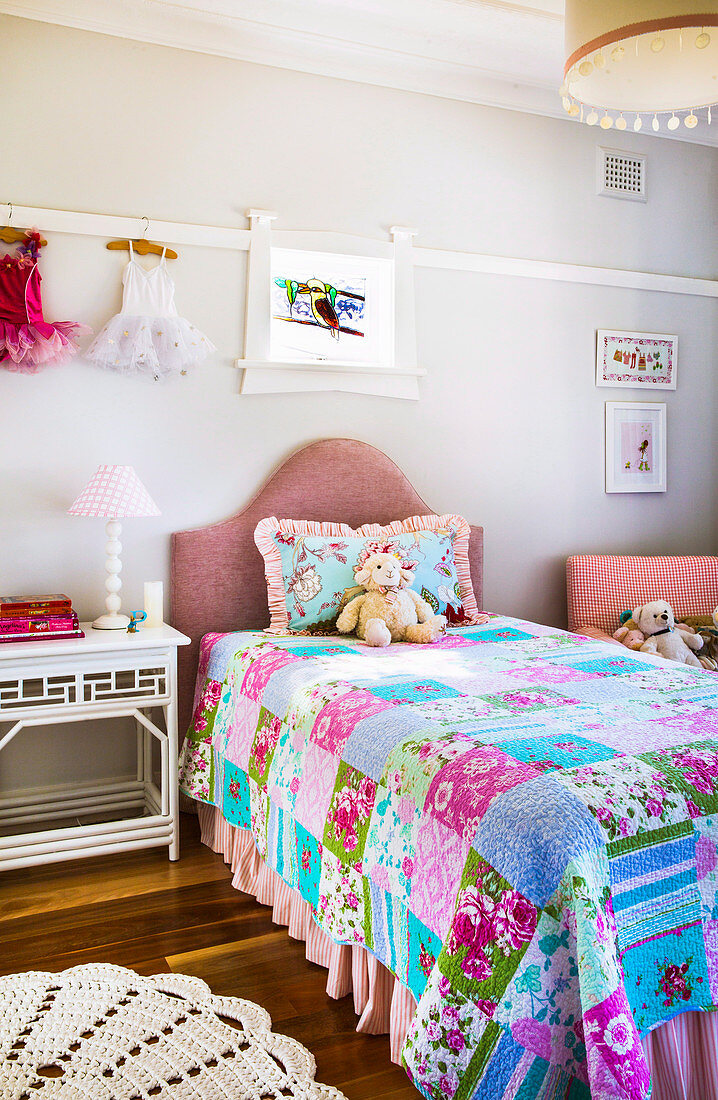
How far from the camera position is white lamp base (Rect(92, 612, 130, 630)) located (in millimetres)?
2844

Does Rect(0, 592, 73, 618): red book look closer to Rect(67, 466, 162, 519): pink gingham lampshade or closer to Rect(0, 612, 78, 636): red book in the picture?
Rect(0, 612, 78, 636): red book

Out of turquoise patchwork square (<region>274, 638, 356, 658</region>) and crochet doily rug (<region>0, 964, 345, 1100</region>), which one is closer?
crochet doily rug (<region>0, 964, 345, 1100</region>)

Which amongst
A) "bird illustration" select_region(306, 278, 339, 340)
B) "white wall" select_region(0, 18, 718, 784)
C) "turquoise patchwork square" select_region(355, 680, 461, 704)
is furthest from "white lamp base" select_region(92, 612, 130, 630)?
"bird illustration" select_region(306, 278, 339, 340)

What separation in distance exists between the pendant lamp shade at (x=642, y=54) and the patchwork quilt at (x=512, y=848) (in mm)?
1482

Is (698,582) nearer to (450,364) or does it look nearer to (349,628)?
(450,364)

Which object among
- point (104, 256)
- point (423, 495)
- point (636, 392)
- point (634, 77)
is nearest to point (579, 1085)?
point (634, 77)

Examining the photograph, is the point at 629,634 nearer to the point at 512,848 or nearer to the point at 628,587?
the point at 628,587

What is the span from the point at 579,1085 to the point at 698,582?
279 cm

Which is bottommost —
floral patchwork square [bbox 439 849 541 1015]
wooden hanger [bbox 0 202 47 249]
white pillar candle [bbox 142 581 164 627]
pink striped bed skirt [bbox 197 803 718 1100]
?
pink striped bed skirt [bbox 197 803 718 1100]

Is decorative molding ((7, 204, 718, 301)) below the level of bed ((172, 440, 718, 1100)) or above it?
above

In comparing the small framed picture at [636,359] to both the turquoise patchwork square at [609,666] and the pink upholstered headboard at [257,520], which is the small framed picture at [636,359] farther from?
the turquoise patchwork square at [609,666]

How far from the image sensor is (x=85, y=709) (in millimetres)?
2625

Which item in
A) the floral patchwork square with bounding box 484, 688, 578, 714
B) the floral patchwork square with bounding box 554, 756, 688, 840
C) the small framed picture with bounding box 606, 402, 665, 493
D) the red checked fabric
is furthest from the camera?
the small framed picture with bounding box 606, 402, 665, 493

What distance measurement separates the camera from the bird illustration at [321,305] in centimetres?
340
